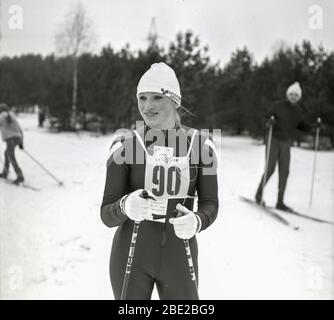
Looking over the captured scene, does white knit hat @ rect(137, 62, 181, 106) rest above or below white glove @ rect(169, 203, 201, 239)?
above

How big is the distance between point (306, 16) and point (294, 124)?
94.8 inches

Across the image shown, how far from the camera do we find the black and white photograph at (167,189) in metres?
1.26

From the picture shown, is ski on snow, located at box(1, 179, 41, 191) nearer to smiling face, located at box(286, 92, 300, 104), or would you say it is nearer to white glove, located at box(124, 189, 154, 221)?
smiling face, located at box(286, 92, 300, 104)

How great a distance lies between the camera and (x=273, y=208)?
478cm

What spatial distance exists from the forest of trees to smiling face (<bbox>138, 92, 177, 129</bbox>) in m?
1.86

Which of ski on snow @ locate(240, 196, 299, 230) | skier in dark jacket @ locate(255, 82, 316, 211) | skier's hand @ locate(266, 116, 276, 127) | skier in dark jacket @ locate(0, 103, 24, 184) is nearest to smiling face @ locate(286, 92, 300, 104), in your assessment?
skier in dark jacket @ locate(255, 82, 316, 211)

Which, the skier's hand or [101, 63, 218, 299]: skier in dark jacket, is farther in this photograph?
the skier's hand

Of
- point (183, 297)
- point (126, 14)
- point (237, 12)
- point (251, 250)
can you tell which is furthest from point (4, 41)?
point (251, 250)

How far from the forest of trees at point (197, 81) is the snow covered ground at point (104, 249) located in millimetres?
1221

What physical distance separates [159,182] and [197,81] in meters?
3.46

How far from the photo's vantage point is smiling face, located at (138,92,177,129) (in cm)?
125

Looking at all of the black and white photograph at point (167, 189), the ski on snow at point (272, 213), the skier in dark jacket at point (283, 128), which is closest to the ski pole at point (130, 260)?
the black and white photograph at point (167, 189)

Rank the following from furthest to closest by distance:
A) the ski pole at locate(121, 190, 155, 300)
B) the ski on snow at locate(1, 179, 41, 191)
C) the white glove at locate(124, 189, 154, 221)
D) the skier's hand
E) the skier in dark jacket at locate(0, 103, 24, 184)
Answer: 1. the skier in dark jacket at locate(0, 103, 24, 184)
2. the ski on snow at locate(1, 179, 41, 191)
3. the skier's hand
4. the ski pole at locate(121, 190, 155, 300)
5. the white glove at locate(124, 189, 154, 221)

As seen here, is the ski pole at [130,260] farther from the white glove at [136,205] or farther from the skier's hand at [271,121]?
the skier's hand at [271,121]
